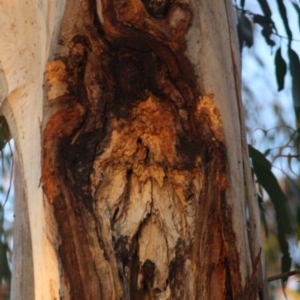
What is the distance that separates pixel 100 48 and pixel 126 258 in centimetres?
34

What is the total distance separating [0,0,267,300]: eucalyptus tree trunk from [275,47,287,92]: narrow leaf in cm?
104

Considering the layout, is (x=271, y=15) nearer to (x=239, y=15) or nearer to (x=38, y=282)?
(x=239, y=15)

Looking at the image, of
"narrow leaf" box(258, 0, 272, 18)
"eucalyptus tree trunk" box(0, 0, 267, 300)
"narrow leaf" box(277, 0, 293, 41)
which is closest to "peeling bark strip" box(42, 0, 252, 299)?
"eucalyptus tree trunk" box(0, 0, 267, 300)

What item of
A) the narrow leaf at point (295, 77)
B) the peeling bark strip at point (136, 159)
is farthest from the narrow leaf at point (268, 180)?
the peeling bark strip at point (136, 159)

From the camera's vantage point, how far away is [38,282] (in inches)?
37.8

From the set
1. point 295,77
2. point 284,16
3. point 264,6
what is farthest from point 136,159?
point 264,6

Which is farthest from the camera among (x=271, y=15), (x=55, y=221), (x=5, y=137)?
(x=271, y=15)

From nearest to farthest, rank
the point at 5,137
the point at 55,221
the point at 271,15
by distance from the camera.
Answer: the point at 55,221 → the point at 5,137 → the point at 271,15

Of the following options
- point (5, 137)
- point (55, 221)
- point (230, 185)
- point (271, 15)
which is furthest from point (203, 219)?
point (271, 15)

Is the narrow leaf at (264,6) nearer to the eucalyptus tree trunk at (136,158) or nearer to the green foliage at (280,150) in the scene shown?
the green foliage at (280,150)

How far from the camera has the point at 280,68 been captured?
2102 millimetres

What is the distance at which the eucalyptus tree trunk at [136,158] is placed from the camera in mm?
937

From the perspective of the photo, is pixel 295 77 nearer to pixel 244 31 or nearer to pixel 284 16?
pixel 284 16

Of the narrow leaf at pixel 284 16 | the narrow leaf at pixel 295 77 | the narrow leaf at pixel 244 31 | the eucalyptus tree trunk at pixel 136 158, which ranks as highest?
the narrow leaf at pixel 244 31
